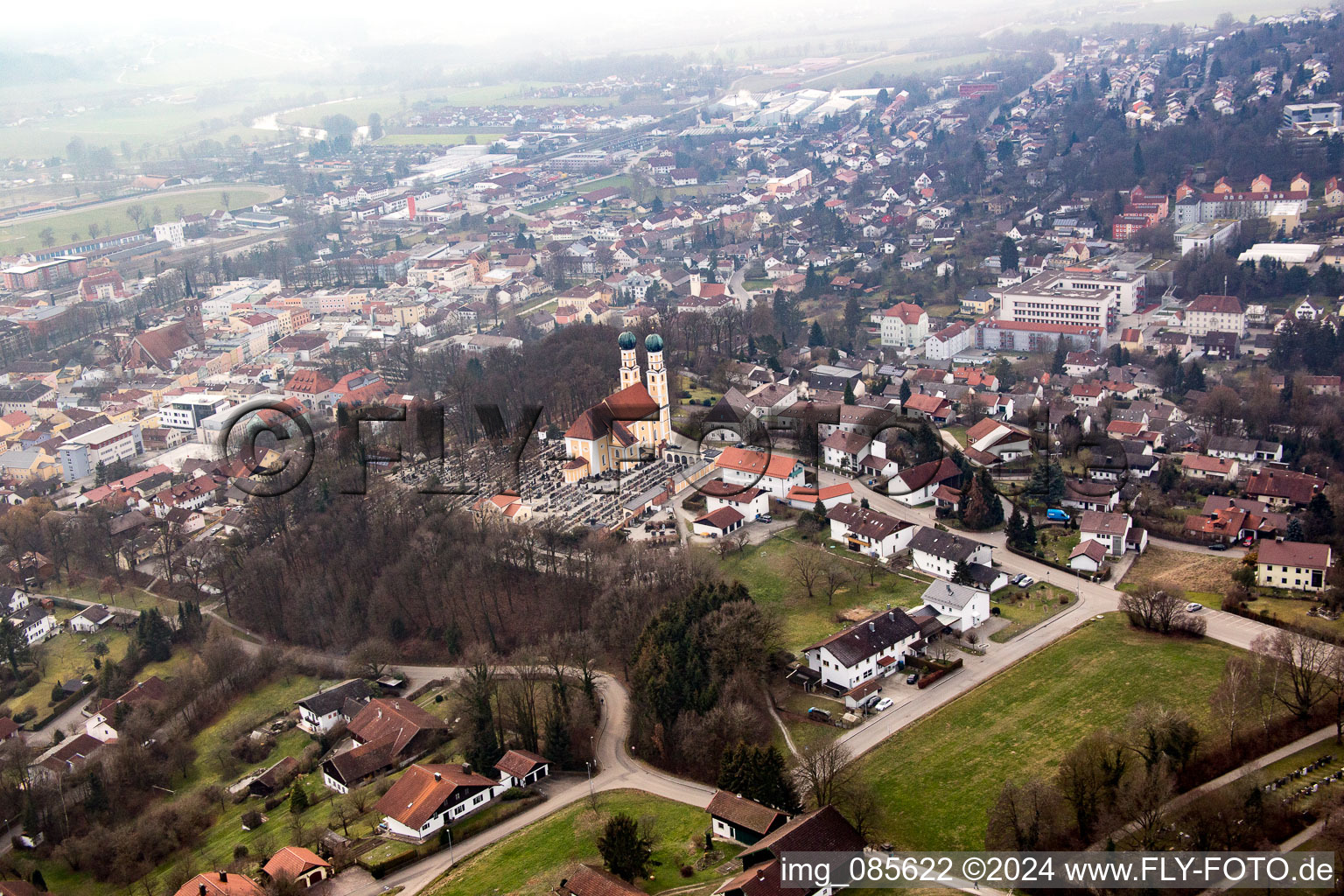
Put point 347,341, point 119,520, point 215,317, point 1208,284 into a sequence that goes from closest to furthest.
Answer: point 119,520, point 1208,284, point 347,341, point 215,317

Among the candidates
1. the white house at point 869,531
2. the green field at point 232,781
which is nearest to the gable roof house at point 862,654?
the white house at point 869,531

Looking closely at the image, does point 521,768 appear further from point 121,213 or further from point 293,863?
point 121,213

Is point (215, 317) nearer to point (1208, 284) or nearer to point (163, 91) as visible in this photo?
point (1208, 284)

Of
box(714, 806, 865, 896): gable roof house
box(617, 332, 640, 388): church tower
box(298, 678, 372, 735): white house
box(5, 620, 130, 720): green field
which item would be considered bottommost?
box(5, 620, 130, 720): green field

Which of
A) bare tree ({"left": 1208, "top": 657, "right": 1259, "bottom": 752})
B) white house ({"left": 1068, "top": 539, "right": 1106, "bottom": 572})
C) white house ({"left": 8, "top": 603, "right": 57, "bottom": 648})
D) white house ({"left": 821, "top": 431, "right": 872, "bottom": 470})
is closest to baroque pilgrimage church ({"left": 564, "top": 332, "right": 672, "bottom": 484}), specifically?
white house ({"left": 821, "top": 431, "right": 872, "bottom": 470})

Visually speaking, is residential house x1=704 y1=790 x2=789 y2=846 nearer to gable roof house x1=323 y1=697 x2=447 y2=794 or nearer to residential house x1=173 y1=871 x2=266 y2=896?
residential house x1=173 y1=871 x2=266 y2=896

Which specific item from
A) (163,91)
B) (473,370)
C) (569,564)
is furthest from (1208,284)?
(163,91)

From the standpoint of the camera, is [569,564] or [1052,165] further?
[1052,165]
